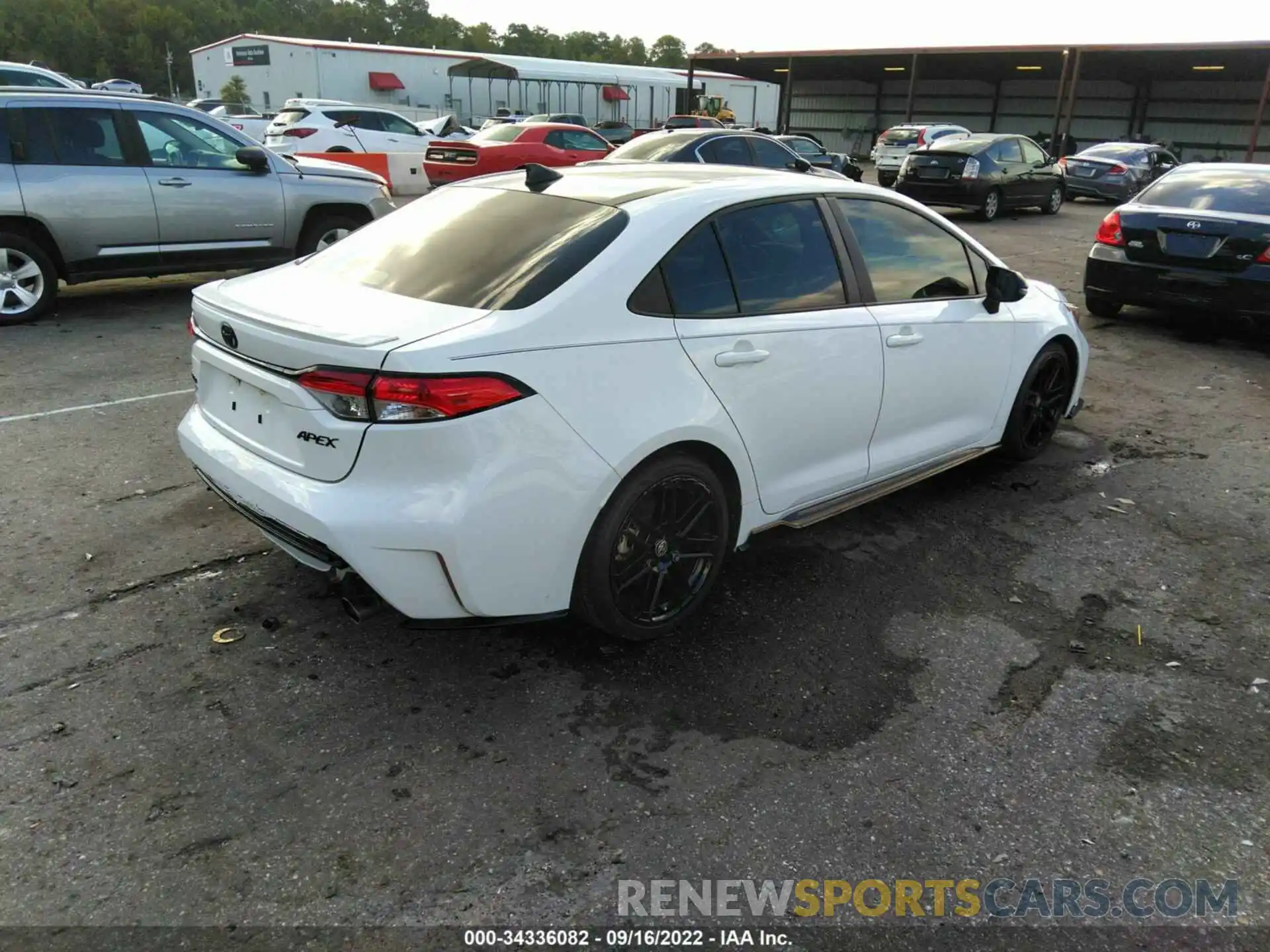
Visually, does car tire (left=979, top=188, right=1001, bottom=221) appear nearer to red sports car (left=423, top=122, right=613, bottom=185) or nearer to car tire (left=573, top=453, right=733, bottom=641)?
red sports car (left=423, top=122, right=613, bottom=185)

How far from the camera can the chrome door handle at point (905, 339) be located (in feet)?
13.3

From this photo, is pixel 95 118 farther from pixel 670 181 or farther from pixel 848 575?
pixel 848 575

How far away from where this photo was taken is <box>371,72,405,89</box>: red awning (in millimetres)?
48188

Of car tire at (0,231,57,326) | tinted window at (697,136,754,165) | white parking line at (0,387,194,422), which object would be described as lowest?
white parking line at (0,387,194,422)

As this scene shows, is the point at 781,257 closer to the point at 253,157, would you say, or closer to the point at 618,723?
the point at 618,723

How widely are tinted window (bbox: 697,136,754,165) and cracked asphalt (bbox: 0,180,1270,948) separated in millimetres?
9238

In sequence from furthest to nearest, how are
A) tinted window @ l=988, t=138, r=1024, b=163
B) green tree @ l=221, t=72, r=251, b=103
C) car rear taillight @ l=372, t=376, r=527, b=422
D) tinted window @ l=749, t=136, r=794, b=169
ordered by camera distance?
1. green tree @ l=221, t=72, r=251, b=103
2. tinted window @ l=988, t=138, r=1024, b=163
3. tinted window @ l=749, t=136, r=794, b=169
4. car rear taillight @ l=372, t=376, r=527, b=422

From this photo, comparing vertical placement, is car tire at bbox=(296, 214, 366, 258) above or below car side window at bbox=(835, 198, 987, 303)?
below

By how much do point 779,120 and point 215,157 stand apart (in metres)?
49.9

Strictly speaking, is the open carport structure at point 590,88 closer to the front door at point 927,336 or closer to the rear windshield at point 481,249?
the front door at point 927,336

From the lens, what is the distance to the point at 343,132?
21.3 m

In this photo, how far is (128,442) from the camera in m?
5.37

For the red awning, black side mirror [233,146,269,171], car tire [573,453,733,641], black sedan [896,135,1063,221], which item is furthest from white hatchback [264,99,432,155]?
the red awning

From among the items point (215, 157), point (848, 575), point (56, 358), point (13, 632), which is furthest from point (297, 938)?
point (215, 157)
